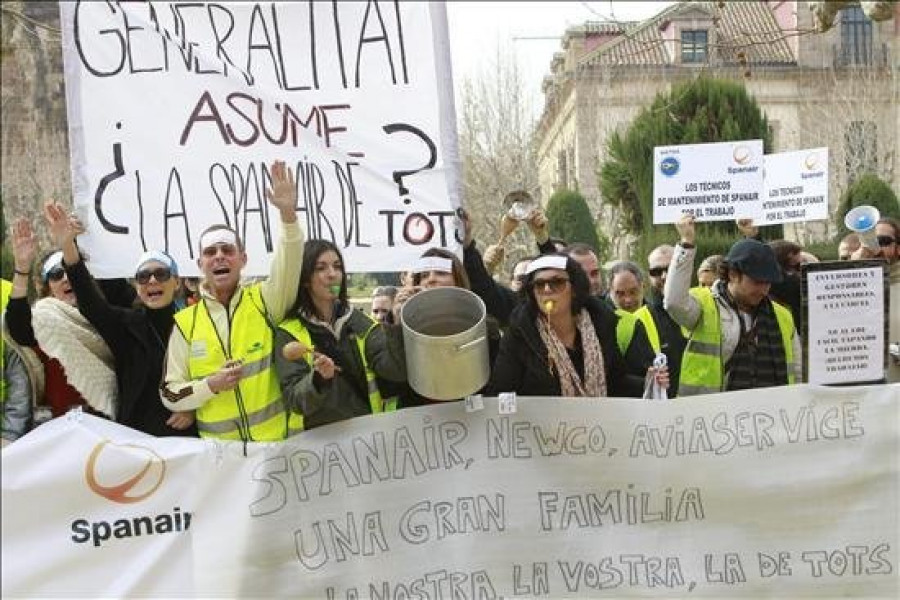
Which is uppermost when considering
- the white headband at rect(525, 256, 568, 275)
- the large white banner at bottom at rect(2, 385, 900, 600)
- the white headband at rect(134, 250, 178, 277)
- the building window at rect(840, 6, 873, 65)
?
the building window at rect(840, 6, 873, 65)

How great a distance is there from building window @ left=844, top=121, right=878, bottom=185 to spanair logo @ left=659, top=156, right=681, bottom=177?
23.8 metres

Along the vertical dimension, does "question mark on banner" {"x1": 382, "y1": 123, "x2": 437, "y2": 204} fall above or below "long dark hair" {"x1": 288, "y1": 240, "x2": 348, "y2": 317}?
above

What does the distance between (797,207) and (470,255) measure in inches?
117

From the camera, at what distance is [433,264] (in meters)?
5.01

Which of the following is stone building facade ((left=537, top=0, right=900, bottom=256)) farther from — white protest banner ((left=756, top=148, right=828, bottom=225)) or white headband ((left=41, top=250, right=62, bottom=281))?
white headband ((left=41, top=250, right=62, bottom=281))

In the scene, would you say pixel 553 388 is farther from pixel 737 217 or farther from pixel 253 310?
pixel 737 217

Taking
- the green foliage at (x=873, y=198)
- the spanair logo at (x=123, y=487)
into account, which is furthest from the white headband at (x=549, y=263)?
the green foliage at (x=873, y=198)

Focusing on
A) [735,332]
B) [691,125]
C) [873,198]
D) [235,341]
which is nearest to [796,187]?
[735,332]

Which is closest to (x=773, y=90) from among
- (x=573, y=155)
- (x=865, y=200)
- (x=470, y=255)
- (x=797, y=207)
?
(x=573, y=155)

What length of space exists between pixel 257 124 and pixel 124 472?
4.88ft

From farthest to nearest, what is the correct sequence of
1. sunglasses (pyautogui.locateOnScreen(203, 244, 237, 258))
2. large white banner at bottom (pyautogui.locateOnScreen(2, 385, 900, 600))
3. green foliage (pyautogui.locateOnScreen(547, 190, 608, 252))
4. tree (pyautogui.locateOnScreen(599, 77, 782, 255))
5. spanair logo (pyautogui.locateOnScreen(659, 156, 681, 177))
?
green foliage (pyautogui.locateOnScreen(547, 190, 608, 252)) → tree (pyautogui.locateOnScreen(599, 77, 782, 255)) → spanair logo (pyautogui.locateOnScreen(659, 156, 681, 177)) → sunglasses (pyautogui.locateOnScreen(203, 244, 237, 258)) → large white banner at bottom (pyautogui.locateOnScreen(2, 385, 900, 600))

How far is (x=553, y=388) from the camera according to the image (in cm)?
492

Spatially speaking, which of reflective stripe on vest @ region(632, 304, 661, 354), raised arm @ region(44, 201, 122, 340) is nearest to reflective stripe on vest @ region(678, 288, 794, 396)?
reflective stripe on vest @ region(632, 304, 661, 354)

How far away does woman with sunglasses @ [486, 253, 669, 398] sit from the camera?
4891mm
